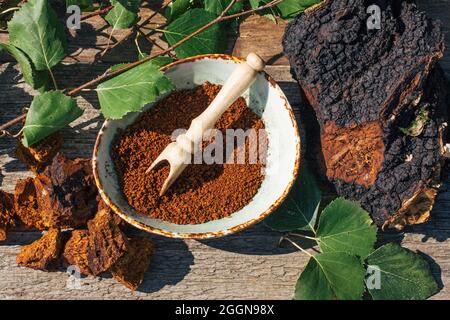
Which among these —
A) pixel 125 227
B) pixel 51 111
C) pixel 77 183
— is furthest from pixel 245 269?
pixel 51 111

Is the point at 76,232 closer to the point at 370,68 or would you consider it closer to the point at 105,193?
the point at 105,193

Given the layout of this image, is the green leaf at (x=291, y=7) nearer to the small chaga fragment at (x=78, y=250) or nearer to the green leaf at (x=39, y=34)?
the green leaf at (x=39, y=34)

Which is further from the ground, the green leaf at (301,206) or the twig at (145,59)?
the twig at (145,59)

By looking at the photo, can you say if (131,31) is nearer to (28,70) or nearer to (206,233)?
(28,70)

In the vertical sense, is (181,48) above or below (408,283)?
above

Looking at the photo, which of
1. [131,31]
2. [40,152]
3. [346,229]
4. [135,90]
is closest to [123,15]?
[131,31]

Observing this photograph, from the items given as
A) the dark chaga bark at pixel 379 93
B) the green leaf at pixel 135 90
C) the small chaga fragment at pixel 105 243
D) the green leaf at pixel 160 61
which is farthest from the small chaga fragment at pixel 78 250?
the dark chaga bark at pixel 379 93
